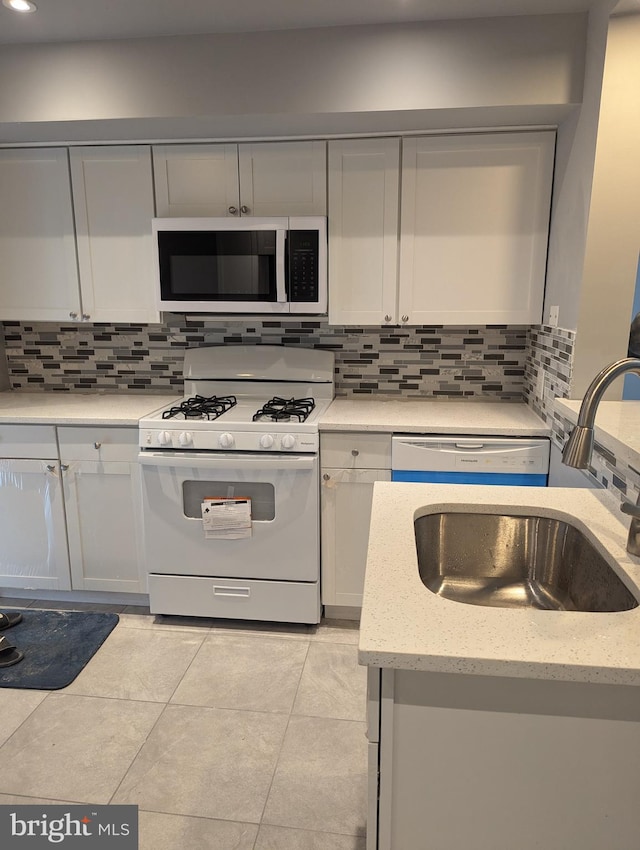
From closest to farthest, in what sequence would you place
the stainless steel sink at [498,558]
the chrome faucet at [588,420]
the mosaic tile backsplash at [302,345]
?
the chrome faucet at [588,420] < the stainless steel sink at [498,558] < the mosaic tile backsplash at [302,345]

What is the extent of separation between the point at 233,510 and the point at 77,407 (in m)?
0.96

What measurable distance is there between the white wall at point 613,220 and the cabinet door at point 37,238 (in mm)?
2236

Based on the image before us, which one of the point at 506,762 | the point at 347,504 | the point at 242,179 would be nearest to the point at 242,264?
the point at 242,179

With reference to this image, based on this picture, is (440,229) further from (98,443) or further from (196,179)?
(98,443)

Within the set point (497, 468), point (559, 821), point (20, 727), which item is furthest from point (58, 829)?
point (497, 468)

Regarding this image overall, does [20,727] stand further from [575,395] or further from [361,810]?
[575,395]

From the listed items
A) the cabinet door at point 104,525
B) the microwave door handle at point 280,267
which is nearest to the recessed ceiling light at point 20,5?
the microwave door handle at point 280,267

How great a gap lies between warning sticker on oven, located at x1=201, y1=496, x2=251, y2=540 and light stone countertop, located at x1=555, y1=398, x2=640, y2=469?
1.32 m

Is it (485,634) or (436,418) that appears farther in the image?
(436,418)

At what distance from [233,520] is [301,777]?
1035 millimetres

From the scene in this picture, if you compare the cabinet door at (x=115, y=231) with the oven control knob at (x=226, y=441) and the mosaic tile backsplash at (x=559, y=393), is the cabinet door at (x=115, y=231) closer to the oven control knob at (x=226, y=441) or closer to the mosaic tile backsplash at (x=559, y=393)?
the oven control knob at (x=226, y=441)

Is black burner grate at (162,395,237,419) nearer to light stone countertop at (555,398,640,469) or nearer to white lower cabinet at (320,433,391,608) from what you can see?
white lower cabinet at (320,433,391,608)

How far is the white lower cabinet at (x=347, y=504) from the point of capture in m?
2.59

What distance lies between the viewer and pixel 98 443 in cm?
274
